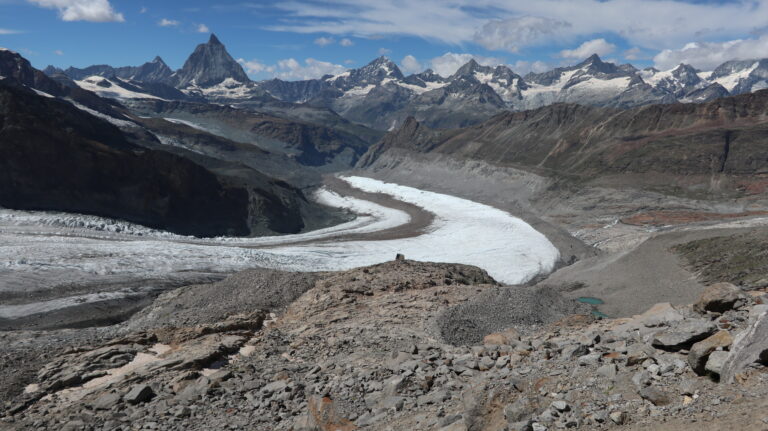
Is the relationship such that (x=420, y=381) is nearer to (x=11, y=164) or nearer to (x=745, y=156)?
(x=11, y=164)

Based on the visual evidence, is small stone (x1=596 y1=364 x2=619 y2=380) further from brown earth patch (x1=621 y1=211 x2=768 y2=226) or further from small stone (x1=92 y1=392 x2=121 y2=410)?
brown earth patch (x1=621 y1=211 x2=768 y2=226)

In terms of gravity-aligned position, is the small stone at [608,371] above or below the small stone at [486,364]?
above

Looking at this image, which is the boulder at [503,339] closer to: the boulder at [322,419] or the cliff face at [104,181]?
the boulder at [322,419]

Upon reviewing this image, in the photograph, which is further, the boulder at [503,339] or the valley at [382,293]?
the boulder at [503,339]

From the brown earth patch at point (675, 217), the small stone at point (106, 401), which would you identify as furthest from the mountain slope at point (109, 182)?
the small stone at point (106, 401)

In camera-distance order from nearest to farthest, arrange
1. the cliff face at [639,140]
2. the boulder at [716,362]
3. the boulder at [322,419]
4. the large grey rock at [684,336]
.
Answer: the boulder at [716,362], the large grey rock at [684,336], the boulder at [322,419], the cliff face at [639,140]

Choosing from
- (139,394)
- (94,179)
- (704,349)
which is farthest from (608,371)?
(94,179)

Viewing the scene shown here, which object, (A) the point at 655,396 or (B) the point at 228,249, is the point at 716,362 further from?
(B) the point at 228,249
